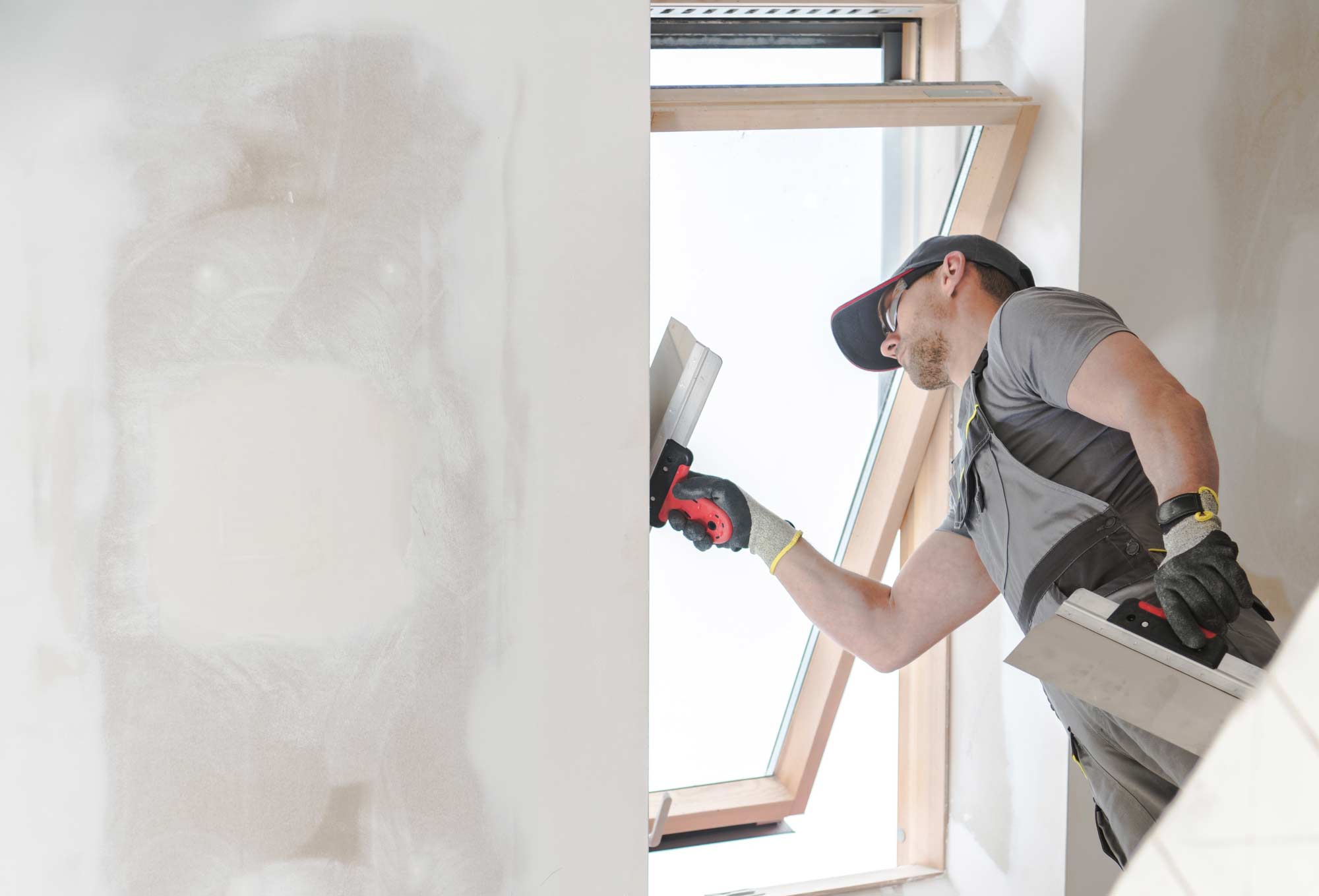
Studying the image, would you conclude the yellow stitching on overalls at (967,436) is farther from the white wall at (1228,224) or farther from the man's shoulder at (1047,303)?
the white wall at (1228,224)

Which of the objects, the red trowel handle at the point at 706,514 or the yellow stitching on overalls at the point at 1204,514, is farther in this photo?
the red trowel handle at the point at 706,514

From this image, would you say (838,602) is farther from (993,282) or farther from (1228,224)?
(1228,224)

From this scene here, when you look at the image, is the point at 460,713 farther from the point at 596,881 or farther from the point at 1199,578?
the point at 1199,578

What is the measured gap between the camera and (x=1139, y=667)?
1.07 meters

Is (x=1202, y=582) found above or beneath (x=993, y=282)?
beneath

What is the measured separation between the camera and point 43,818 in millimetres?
1209

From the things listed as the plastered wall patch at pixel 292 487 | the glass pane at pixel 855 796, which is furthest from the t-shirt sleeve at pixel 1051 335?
the glass pane at pixel 855 796

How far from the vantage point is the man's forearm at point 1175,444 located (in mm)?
1163

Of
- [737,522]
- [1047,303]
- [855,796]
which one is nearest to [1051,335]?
[1047,303]

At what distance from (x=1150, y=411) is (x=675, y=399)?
701 millimetres

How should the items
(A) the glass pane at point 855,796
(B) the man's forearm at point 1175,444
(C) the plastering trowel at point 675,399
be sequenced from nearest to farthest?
1. (B) the man's forearm at point 1175,444
2. (C) the plastering trowel at point 675,399
3. (A) the glass pane at point 855,796

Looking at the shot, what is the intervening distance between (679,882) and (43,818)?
1481mm

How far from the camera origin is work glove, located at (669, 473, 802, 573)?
66.1 inches

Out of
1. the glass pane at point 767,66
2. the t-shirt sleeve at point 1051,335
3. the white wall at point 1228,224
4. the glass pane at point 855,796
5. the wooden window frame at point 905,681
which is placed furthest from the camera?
the glass pane at point 855,796
